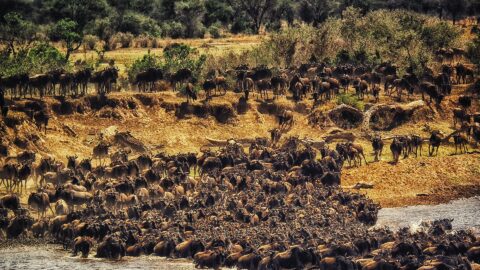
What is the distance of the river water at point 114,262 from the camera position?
105 ft

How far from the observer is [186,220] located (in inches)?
1416

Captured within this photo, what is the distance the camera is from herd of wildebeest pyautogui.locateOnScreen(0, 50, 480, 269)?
102 ft

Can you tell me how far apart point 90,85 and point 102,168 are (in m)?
14.4

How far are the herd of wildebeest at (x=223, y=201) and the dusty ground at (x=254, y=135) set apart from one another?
0.92 m

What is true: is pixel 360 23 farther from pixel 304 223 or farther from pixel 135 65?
pixel 304 223

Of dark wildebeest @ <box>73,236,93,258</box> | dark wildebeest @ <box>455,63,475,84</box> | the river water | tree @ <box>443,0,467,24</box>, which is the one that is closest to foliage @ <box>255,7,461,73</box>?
dark wildebeest @ <box>455,63,475,84</box>

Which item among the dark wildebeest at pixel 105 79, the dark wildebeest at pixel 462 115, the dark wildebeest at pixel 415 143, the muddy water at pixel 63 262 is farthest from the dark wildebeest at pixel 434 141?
the muddy water at pixel 63 262

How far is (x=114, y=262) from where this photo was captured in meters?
32.7

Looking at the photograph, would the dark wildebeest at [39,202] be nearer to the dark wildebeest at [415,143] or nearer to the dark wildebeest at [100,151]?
the dark wildebeest at [100,151]

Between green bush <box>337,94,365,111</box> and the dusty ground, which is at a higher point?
green bush <box>337,94,365,111</box>

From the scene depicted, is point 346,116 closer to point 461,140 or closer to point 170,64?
point 461,140

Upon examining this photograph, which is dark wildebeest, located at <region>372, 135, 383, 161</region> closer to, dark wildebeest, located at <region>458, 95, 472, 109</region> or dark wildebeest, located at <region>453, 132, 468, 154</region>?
dark wildebeest, located at <region>453, 132, 468, 154</region>

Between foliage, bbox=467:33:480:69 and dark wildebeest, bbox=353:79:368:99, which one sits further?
foliage, bbox=467:33:480:69

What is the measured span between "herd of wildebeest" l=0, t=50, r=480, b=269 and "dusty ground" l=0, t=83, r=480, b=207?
92 centimetres
